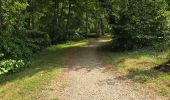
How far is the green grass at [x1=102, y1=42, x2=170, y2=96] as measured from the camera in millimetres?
12766

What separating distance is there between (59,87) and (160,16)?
1415cm

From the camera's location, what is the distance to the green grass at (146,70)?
12766 millimetres

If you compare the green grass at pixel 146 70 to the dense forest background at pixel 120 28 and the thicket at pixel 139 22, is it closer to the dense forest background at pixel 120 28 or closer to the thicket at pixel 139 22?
the dense forest background at pixel 120 28

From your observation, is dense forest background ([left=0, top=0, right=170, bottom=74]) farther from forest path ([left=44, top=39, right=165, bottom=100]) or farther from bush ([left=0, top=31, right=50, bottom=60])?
forest path ([left=44, top=39, right=165, bottom=100])

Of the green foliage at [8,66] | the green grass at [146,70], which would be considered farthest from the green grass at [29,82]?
the green grass at [146,70]

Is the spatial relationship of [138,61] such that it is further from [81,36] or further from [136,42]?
[81,36]

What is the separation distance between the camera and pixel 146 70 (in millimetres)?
15625

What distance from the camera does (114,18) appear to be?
25.5 m

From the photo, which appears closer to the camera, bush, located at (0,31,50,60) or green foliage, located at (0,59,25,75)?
green foliage, located at (0,59,25,75)

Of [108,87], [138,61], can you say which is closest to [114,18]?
[138,61]

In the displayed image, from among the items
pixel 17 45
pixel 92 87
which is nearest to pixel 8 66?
pixel 92 87

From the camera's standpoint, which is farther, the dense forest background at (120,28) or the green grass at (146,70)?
the dense forest background at (120,28)

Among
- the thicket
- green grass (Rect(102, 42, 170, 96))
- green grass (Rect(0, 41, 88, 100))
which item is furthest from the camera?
the thicket

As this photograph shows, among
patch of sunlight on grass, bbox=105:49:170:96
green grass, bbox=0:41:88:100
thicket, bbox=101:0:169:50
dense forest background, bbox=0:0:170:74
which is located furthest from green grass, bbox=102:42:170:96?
green grass, bbox=0:41:88:100
